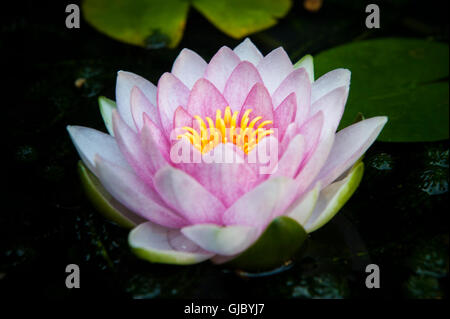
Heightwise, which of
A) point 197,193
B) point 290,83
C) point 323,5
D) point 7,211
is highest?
point 323,5

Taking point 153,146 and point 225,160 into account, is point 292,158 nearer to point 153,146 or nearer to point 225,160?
point 225,160

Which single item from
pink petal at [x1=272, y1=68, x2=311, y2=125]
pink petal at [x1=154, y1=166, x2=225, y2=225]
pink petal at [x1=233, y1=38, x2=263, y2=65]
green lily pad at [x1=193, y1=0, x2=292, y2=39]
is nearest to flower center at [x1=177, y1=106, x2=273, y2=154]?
pink petal at [x1=272, y1=68, x2=311, y2=125]

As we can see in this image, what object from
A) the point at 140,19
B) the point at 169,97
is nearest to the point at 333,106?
the point at 169,97

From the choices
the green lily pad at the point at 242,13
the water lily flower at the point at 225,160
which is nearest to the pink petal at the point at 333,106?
the water lily flower at the point at 225,160

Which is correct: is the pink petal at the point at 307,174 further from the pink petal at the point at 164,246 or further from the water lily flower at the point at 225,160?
the pink petal at the point at 164,246
